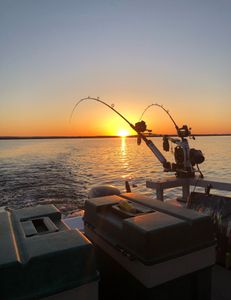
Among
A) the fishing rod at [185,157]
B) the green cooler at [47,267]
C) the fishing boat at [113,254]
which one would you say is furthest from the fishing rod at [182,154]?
the green cooler at [47,267]

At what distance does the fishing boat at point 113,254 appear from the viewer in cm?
154

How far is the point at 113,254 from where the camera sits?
7.40 ft

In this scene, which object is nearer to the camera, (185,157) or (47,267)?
(47,267)

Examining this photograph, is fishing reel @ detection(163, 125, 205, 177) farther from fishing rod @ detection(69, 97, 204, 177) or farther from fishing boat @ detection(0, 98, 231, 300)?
fishing boat @ detection(0, 98, 231, 300)

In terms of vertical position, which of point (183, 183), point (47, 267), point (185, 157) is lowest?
point (183, 183)

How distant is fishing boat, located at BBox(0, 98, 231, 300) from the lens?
154 cm

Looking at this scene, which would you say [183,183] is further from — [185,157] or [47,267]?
[47,267]

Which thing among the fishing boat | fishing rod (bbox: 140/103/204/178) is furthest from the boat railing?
→ the fishing boat

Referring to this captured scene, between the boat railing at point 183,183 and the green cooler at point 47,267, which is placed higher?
the green cooler at point 47,267

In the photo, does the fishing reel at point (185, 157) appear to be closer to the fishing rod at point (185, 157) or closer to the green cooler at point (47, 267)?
the fishing rod at point (185, 157)

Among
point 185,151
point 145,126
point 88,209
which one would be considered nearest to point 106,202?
point 88,209

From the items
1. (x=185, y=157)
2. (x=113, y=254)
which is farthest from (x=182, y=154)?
(x=113, y=254)

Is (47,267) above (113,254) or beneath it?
above

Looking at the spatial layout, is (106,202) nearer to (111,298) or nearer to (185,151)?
(111,298)
